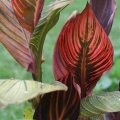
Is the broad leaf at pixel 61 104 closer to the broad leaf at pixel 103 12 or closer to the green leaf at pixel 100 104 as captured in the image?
the green leaf at pixel 100 104

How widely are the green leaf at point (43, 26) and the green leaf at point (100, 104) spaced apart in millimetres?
116

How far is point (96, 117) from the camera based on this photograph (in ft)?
2.89

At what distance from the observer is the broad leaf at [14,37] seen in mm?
870

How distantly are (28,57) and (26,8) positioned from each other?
0.37 ft

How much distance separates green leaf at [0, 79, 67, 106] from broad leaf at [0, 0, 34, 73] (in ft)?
0.72

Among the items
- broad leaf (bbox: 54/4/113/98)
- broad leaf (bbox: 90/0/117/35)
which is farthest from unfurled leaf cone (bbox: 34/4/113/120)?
broad leaf (bbox: 90/0/117/35)

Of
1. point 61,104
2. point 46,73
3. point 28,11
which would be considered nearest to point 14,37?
point 28,11

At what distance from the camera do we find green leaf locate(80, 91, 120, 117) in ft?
2.47

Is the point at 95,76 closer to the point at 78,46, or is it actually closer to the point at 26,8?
the point at 78,46

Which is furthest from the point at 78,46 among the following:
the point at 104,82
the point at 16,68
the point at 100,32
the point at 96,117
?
the point at 16,68

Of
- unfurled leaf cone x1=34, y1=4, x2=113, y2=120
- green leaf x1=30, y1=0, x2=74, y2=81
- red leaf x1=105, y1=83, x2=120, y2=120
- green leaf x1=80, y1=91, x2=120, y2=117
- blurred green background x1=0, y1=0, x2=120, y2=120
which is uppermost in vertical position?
green leaf x1=30, y1=0, x2=74, y2=81

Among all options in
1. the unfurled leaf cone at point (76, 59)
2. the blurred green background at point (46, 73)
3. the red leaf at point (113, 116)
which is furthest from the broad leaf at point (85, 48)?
the blurred green background at point (46, 73)

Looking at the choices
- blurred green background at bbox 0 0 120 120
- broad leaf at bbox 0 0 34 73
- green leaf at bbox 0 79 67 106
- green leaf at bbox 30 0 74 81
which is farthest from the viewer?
blurred green background at bbox 0 0 120 120

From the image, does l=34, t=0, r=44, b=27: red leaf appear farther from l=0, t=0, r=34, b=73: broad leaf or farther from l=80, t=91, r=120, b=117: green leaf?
l=80, t=91, r=120, b=117: green leaf
